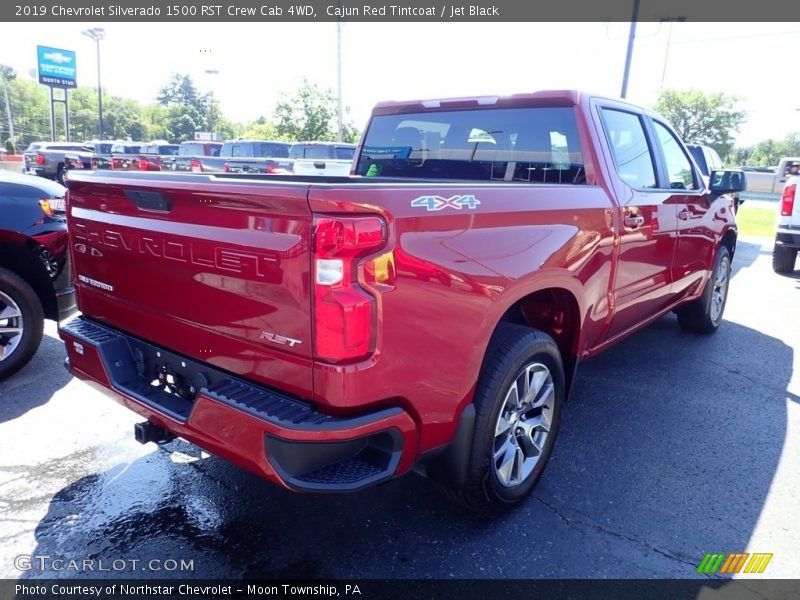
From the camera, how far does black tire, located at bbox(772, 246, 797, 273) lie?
30.7ft

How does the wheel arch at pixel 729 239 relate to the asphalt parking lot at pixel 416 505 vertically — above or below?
above

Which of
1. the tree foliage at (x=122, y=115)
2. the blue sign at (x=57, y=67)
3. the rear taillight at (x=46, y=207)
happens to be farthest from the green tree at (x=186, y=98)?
the rear taillight at (x=46, y=207)

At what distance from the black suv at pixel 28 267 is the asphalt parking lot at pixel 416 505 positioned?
12.8 inches

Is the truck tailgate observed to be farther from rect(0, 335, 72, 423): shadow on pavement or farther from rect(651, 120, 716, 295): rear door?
rect(651, 120, 716, 295): rear door

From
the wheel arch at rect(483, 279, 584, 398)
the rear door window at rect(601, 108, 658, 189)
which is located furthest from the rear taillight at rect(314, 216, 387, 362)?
the rear door window at rect(601, 108, 658, 189)

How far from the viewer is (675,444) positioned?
3.70m

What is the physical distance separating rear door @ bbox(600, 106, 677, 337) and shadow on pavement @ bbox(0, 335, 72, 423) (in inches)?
153

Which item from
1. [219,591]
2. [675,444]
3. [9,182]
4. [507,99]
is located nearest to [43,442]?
[219,591]

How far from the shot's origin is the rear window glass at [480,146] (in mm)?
3490

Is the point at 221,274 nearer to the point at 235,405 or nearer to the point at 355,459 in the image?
the point at 235,405

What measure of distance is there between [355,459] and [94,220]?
1688 mm

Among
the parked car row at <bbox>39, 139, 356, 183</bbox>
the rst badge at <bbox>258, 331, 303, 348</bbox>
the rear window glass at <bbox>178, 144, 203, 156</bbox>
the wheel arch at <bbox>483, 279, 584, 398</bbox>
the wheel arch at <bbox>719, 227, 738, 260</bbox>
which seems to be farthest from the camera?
the rear window glass at <bbox>178, 144, 203, 156</bbox>

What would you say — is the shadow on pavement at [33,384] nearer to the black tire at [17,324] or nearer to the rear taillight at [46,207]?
the black tire at [17,324]

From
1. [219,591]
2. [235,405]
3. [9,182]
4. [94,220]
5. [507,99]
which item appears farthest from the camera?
[9,182]
